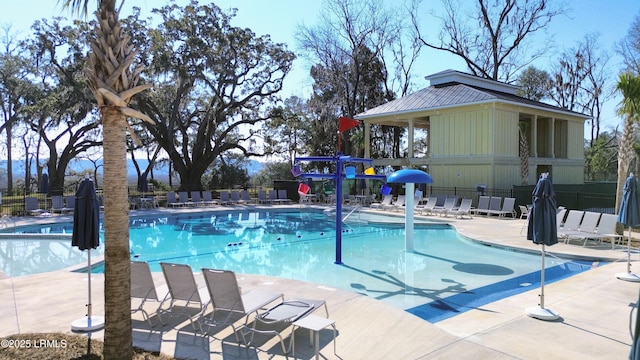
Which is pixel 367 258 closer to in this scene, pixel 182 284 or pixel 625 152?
pixel 182 284

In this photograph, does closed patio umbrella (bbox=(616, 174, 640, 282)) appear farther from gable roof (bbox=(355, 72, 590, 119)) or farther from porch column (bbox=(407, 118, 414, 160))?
porch column (bbox=(407, 118, 414, 160))

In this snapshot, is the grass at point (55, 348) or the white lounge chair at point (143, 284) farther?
the white lounge chair at point (143, 284)

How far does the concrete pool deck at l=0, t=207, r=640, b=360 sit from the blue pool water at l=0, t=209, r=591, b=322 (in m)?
1.19

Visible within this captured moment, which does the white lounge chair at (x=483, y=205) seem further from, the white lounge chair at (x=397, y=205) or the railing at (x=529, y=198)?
the white lounge chair at (x=397, y=205)

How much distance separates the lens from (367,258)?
443 inches

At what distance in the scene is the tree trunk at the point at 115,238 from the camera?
370cm

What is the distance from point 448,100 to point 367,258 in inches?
527

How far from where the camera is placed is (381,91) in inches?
1299

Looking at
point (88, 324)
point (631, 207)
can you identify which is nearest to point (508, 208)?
point (631, 207)

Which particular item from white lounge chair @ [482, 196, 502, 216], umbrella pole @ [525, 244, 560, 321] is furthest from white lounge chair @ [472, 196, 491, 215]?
umbrella pole @ [525, 244, 560, 321]

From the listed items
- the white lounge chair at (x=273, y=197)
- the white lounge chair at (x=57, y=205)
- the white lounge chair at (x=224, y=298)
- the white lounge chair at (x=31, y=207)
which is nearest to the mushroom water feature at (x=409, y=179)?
the white lounge chair at (x=224, y=298)

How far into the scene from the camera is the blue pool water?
26.7 feet

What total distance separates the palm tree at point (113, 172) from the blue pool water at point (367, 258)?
456 centimetres

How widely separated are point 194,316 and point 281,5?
14.1 m
